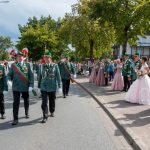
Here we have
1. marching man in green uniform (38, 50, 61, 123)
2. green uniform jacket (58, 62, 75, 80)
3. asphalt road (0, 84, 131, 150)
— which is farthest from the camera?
green uniform jacket (58, 62, 75, 80)

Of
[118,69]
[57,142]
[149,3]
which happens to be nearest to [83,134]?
[57,142]

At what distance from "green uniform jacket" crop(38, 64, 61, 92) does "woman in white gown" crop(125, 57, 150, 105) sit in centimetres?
435

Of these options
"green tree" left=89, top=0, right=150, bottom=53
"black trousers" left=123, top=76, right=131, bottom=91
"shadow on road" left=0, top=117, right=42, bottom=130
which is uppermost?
"green tree" left=89, top=0, right=150, bottom=53

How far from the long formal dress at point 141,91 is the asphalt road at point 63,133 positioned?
2.02 m

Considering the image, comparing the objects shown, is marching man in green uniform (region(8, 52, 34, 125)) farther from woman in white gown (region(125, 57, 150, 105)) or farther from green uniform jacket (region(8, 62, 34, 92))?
woman in white gown (region(125, 57, 150, 105))

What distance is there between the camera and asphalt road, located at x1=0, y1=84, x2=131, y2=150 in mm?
8172

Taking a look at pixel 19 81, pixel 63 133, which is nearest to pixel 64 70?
pixel 19 81

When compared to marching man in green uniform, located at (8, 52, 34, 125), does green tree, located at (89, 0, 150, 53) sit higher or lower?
higher

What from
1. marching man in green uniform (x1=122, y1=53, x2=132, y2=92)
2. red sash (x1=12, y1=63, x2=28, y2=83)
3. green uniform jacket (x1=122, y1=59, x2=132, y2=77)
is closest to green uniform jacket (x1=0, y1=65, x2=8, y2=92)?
red sash (x1=12, y1=63, x2=28, y2=83)

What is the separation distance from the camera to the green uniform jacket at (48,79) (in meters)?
11.1

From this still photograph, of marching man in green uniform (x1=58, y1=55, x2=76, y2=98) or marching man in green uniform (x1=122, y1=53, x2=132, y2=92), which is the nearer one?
marching man in green uniform (x1=58, y1=55, x2=76, y2=98)

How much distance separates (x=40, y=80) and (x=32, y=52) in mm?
64779

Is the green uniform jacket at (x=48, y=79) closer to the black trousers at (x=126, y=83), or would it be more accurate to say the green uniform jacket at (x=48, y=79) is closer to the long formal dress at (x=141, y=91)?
the long formal dress at (x=141, y=91)

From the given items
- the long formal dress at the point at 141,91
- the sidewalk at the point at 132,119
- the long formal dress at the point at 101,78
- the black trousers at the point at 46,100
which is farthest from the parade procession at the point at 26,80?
the long formal dress at the point at 101,78
